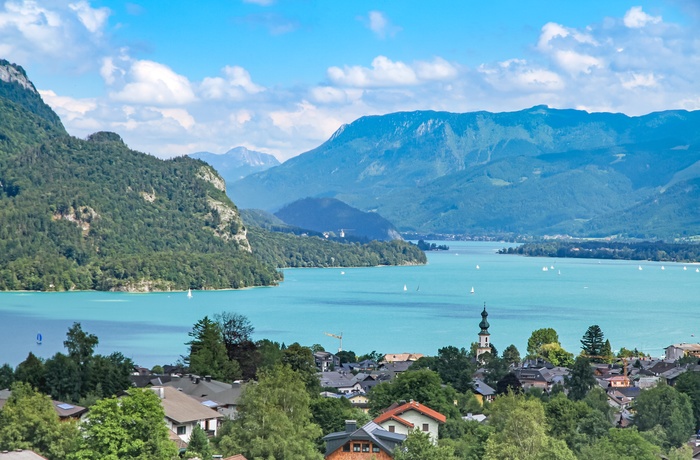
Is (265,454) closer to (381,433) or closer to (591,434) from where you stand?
(381,433)

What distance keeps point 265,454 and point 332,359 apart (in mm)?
40929

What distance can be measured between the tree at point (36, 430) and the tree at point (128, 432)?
0.87 metres

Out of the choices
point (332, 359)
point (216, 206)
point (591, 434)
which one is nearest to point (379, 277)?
point (216, 206)

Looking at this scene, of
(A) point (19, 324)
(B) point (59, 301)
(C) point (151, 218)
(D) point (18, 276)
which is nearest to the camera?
(A) point (19, 324)

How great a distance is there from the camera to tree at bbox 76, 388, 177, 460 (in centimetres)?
2492

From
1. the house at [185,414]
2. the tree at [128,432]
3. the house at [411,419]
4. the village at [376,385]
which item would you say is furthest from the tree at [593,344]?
the tree at [128,432]

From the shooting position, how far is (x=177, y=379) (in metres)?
41.5

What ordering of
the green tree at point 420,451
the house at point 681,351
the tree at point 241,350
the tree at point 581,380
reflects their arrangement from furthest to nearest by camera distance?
the house at point 681,351, the tree at point 241,350, the tree at point 581,380, the green tree at point 420,451

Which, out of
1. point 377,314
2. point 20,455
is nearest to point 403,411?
point 20,455

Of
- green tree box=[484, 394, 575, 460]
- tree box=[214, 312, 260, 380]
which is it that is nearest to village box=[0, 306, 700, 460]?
green tree box=[484, 394, 575, 460]

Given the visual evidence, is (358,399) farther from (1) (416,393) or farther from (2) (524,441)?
(2) (524,441)

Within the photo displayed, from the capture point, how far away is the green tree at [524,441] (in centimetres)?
2788

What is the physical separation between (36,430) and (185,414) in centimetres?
583

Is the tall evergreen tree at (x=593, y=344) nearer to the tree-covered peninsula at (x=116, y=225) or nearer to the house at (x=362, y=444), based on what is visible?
the house at (x=362, y=444)
